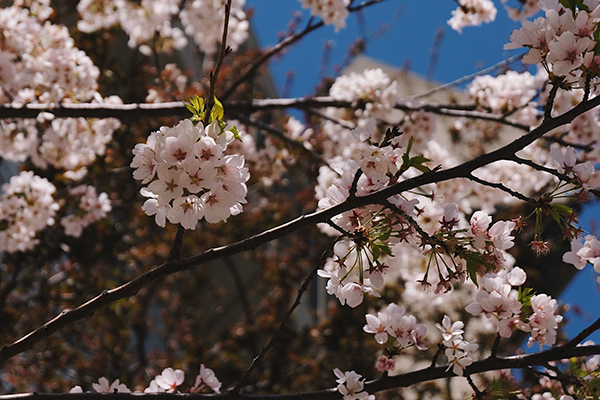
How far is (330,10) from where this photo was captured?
3.10 meters

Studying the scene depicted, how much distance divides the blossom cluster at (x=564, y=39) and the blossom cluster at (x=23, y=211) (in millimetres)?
2674

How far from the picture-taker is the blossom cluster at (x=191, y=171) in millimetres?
1196

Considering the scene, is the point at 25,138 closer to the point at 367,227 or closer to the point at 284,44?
the point at 284,44

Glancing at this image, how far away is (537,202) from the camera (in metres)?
1.30

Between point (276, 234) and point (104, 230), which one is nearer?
point (276, 234)

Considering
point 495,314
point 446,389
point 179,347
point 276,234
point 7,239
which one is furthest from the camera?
point 179,347

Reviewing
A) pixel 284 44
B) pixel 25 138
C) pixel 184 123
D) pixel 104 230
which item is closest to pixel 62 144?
pixel 25 138

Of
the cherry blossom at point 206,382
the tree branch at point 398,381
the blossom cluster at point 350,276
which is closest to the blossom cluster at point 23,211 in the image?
the cherry blossom at point 206,382

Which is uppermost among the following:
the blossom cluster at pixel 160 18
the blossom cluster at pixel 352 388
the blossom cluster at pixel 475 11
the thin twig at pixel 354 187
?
the blossom cluster at pixel 160 18

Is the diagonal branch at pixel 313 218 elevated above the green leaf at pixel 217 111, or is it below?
below

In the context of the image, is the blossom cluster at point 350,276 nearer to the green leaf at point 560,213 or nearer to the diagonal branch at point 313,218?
the diagonal branch at point 313,218

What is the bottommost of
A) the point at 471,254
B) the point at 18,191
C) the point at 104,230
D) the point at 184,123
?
the point at 471,254

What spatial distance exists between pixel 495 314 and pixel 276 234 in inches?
26.9

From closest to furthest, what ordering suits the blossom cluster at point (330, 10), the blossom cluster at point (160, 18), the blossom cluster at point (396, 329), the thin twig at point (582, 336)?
the thin twig at point (582, 336) → the blossom cluster at point (396, 329) → the blossom cluster at point (330, 10) → the blossom cluster at point (160, 18)
